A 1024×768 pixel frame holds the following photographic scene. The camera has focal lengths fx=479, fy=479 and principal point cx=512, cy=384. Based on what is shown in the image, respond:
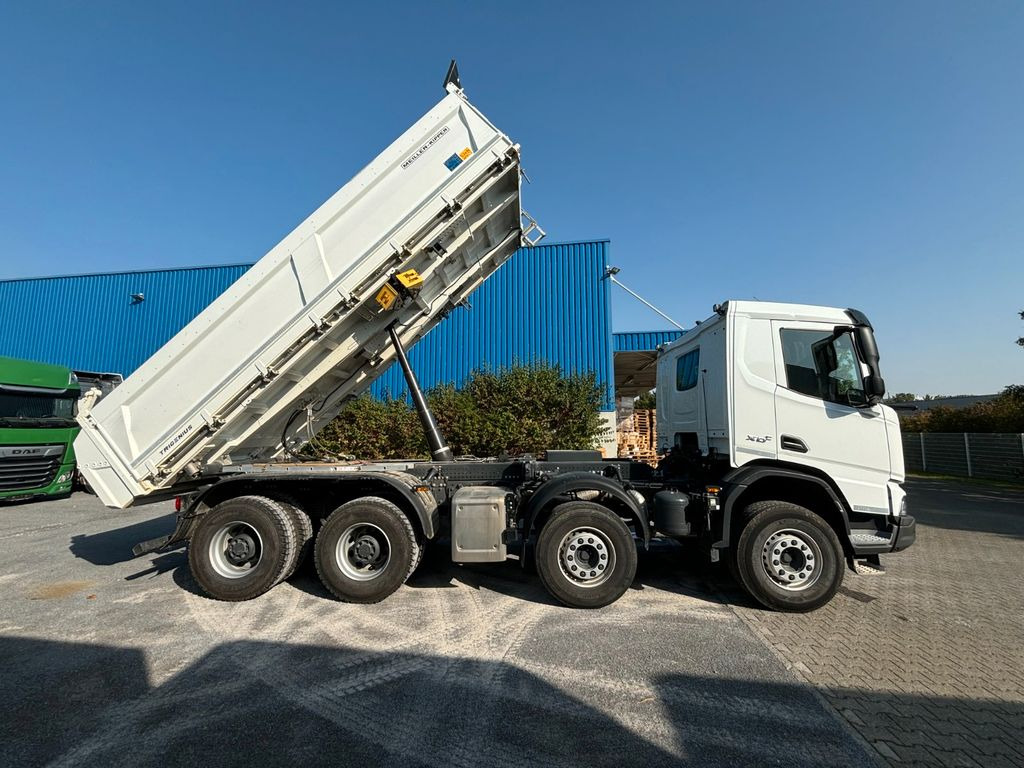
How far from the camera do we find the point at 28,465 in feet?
34.1

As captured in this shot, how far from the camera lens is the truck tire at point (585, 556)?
4602mm

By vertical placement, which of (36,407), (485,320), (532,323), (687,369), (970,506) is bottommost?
(970,506)

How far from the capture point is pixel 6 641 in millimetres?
4051

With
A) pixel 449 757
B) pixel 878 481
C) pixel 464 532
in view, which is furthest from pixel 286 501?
pixel 878 481

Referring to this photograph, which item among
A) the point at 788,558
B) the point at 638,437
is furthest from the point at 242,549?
the point at 638,437

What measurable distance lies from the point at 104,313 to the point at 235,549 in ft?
65.8

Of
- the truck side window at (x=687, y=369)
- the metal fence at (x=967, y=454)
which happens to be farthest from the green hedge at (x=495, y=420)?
the metal fence at (x=967, y=454)

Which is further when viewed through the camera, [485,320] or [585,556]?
[485,320]

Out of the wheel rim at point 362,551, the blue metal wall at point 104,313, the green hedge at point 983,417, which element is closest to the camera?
the wheel rim at point 362,551

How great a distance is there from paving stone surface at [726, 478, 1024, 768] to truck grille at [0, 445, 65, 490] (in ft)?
45.2

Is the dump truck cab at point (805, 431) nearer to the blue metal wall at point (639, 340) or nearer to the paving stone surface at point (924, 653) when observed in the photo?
the paving stone surface at point (924, 653)

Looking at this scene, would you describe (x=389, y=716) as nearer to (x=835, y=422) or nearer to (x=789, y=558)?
(x=789, y=558)

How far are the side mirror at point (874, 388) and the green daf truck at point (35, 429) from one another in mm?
14894

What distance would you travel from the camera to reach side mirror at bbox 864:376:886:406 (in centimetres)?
449
